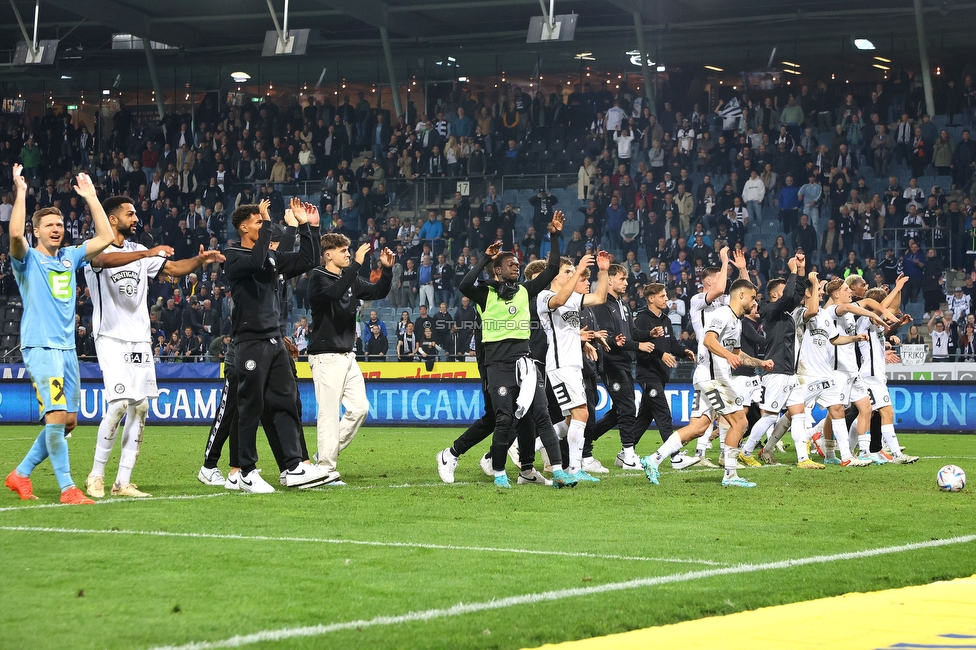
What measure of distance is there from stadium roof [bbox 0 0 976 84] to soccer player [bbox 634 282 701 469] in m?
19.1

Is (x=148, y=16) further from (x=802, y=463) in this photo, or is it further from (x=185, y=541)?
(x=185, y=541)

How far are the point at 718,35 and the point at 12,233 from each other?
28964 mm

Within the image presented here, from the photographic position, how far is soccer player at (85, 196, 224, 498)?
10367 mm

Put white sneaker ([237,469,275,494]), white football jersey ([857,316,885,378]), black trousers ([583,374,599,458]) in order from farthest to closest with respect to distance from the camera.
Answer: white football jersey ([857,316,885,378]) → black trousers ([583,374,599,458]) → white sneaker ([237,469,275,494])

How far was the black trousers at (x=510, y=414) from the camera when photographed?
11391 mm

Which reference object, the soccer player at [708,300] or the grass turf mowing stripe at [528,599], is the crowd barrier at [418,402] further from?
the grass turf mowing stripe at [528,599]

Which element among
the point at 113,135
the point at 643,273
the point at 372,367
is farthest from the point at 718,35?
the point at 113,135

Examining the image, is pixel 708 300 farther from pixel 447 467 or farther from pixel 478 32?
pixel 478 32

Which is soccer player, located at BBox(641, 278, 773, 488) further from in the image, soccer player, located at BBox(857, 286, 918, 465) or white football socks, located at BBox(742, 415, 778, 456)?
soccer player, located at BBox(857, 286, 918, 465)

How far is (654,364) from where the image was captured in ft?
50.2

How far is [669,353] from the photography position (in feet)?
50.4

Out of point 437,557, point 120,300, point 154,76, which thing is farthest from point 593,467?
point 154,76

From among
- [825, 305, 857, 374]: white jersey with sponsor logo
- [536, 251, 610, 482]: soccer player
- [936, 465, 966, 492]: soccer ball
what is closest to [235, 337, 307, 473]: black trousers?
[536, 251, 610, 482]: soccer player

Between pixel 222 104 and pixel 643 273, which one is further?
pixel 222 104
